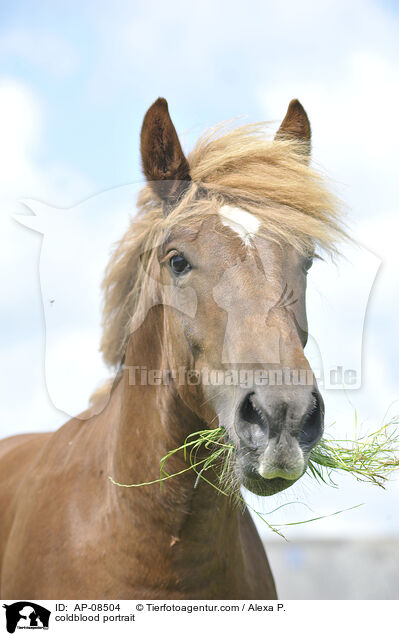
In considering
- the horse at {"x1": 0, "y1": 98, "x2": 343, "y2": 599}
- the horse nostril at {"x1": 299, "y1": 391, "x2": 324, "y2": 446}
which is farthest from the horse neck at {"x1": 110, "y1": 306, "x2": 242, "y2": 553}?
the horse nostril at {"x1": 299, "y1": 391, "x2": 324, "y2": 446}

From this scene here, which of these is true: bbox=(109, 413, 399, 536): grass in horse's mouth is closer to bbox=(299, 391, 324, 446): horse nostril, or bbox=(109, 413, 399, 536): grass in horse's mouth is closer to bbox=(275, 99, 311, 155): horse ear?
bbox=(299, 391, 324, 446): horse nostril

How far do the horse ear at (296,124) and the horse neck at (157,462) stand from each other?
1277mm

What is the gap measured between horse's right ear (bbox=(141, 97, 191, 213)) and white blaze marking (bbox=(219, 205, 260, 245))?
0.38 m

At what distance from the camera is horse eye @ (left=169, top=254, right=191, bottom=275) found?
260 cm

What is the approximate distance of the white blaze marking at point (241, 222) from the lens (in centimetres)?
248

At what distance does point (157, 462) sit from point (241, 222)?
124cm

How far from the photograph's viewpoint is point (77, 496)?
309 centimetres

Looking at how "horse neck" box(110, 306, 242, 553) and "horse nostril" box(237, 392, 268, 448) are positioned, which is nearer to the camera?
"horse nostril" box(237, 392, 268, 448)

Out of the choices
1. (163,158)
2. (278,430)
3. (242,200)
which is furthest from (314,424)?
(163,158)
